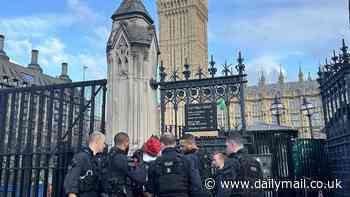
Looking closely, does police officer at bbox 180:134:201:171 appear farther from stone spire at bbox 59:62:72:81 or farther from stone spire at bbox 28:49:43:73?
stone spire at bbox 28:49:43:73

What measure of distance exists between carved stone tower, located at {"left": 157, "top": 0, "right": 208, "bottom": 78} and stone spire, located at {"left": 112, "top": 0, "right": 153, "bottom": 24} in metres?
61.9

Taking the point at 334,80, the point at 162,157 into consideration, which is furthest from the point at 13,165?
the point at 334,80

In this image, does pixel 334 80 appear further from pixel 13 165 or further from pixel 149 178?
pixel 13 165

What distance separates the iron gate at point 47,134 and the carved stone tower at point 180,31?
61990mm

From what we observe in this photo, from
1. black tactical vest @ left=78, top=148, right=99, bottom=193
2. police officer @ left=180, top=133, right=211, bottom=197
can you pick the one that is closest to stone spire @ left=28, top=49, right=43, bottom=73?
police officer @ left=180, top=133, right=211, bottom=197

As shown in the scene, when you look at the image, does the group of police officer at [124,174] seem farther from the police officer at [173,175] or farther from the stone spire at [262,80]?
the stone spire at [262,80]

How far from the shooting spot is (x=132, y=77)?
661 centimetres

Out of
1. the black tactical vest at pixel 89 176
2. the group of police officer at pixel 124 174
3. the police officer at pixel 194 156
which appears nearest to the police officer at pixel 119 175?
the group of police officer at pixel 124 174

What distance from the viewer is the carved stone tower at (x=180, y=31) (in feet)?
232

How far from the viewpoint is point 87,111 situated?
7.12m

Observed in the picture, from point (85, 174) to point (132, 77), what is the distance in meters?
2.91

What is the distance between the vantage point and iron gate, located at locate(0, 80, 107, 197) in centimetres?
671

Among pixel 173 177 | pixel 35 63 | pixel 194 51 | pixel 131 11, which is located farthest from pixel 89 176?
pixel 194 51

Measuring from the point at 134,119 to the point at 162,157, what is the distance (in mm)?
2286
